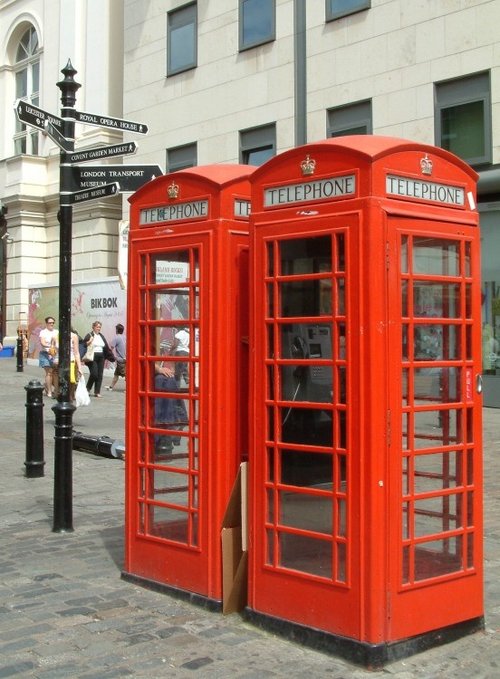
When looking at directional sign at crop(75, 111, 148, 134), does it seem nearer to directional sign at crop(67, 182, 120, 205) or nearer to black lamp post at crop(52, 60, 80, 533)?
black lamp post at crop(52, 60, 80, 533)

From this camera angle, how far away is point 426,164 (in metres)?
4.38

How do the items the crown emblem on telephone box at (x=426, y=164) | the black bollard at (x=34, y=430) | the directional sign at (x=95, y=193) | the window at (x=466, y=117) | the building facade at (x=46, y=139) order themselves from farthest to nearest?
the building facade at (x=46, y=139)
the window at (x=466, y=117)
the black bollard at (x=34, y=430)
the directional sign at (x=95, y=193)
the crown emblem on telephone box at (x=426, y=164)

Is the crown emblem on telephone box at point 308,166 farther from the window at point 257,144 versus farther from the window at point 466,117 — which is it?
the window at point 257,144

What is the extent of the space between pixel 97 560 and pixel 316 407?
106 inches

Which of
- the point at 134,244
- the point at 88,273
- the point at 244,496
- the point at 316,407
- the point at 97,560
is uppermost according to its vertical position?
the point at 88,273

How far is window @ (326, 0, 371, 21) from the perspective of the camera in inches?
717

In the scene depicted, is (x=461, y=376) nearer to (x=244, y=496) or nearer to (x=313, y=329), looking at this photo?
(x=313, y=329)

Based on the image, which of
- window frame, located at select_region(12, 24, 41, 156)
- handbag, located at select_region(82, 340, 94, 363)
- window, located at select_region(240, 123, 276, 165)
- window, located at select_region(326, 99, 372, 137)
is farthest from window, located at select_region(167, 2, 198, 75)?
window frame, located at select_region(12, 24, 41, 156)

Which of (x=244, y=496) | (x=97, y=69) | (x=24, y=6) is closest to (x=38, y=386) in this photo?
(x=244, y=496)

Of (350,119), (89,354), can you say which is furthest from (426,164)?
(89,354)

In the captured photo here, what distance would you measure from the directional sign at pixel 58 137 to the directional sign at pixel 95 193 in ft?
1.38

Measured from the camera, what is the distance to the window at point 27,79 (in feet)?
104

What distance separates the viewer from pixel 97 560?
6223mm

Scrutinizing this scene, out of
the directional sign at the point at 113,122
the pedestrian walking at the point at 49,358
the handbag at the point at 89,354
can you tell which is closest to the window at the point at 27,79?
the handbag at the point at 89,354
